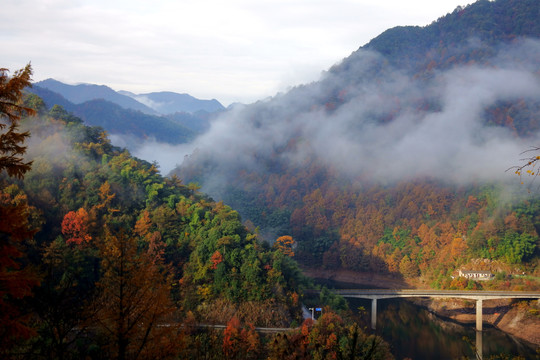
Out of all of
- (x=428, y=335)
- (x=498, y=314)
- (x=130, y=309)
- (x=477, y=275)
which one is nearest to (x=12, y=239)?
(x=130, y=309)

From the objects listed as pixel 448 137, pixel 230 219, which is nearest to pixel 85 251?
pixel 230 219

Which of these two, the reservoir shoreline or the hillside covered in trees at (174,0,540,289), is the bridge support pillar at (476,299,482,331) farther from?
the hillside covered in trees at (174,0,540,289)

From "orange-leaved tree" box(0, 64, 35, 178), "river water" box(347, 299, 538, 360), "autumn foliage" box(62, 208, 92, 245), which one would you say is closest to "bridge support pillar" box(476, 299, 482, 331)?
"river water" box(347, 299, 538, 360)

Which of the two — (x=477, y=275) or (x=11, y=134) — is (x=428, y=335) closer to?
(x=477, y=275)

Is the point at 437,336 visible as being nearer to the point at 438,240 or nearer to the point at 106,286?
the point at 438,240

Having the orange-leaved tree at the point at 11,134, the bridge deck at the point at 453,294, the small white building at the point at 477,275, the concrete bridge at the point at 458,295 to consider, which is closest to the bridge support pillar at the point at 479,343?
the concrete bridge at the point at 458,295
